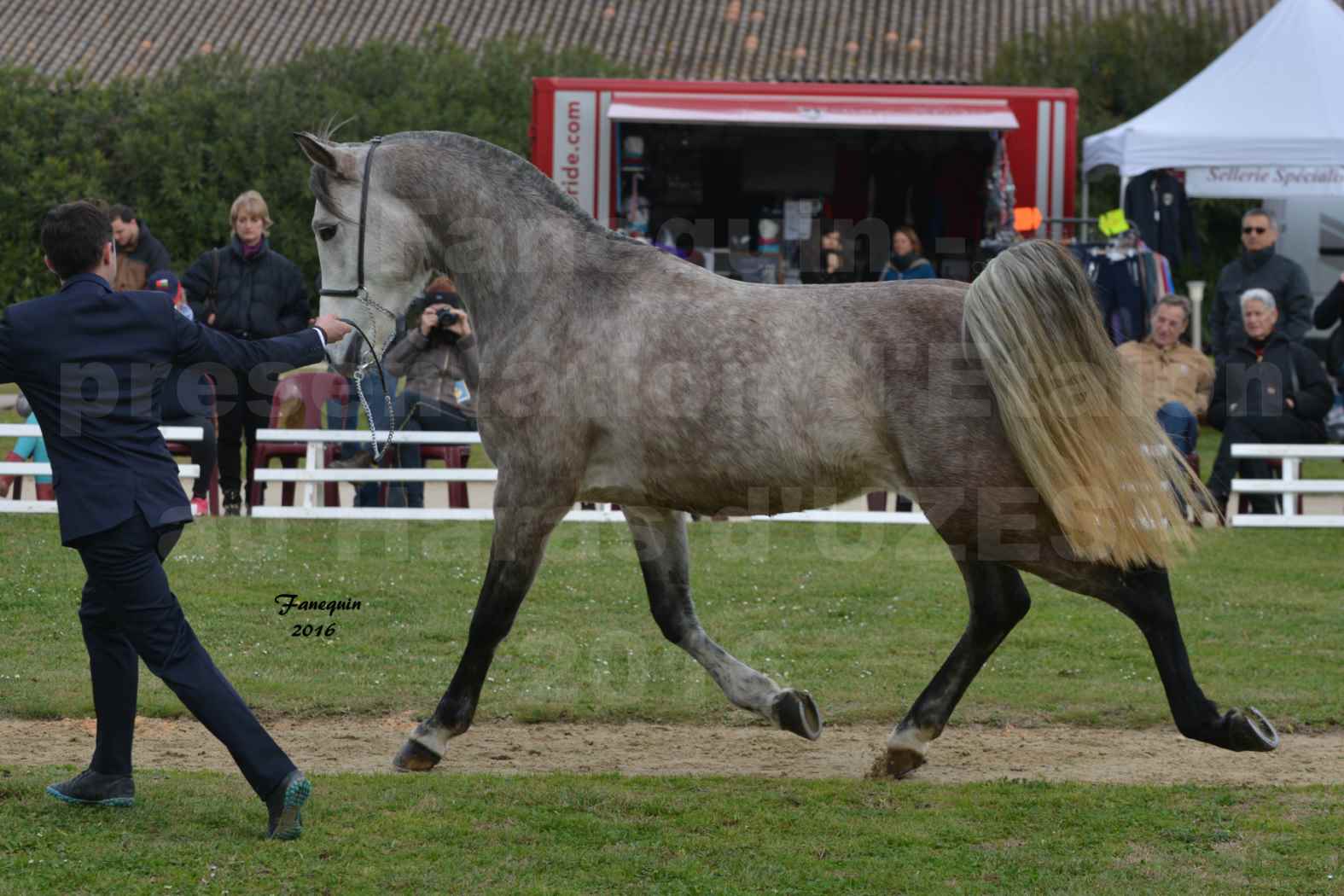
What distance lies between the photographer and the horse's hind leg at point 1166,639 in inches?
197

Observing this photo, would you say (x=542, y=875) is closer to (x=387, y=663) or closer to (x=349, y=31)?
(x=387, y=663)

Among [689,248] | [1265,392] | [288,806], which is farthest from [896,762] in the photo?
[689,248]

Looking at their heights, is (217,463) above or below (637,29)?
below

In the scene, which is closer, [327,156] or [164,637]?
[164,637]

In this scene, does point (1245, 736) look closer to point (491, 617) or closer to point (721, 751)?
point (721, 751)

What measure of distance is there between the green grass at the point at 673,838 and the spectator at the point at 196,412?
202 inches

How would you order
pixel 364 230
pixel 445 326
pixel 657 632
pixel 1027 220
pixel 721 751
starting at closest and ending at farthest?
1. pixel 364 230
2. pixel 721 751
3. pixel 657 632
4. pixel 445 326
5. pixel 1027 220

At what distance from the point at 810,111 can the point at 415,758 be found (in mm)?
11867

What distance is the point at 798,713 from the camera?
5457 millimetres

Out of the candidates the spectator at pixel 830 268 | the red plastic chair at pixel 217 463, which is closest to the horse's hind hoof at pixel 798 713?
the red plastic chair at pixel 217 463

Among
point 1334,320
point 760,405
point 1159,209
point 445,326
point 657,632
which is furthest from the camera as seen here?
point 1159,209

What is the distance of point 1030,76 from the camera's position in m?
29.4

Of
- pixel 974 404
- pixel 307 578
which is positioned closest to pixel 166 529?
pixel 974 404

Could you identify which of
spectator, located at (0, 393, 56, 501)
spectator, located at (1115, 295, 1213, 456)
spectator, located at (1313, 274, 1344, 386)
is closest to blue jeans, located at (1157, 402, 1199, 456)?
spectator, located at (1115, 295, 1213, 456)
